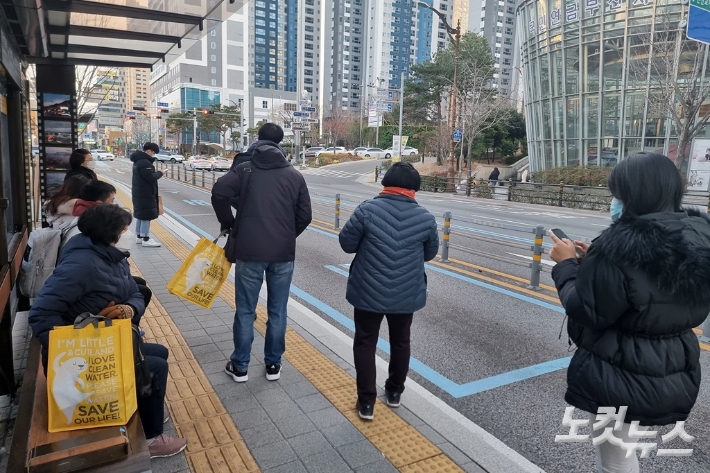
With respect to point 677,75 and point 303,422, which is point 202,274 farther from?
point 677,75

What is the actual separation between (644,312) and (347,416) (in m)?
2.23

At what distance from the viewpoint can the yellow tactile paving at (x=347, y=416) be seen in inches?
119

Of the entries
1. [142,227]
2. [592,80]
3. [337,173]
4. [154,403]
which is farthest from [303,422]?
[337,173]

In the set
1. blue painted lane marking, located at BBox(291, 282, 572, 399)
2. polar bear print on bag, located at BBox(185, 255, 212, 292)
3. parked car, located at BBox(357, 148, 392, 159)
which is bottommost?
blue painted lane marking, located at BBox(291, 282, 572, 399)

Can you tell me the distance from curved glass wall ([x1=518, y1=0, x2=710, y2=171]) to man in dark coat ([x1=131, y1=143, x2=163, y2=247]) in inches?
896

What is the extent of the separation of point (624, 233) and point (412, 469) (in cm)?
186

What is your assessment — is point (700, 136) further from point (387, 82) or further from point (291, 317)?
point (387, 82)

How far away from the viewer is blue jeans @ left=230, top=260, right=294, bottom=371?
400cm

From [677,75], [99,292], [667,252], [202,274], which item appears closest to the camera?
[667,252]

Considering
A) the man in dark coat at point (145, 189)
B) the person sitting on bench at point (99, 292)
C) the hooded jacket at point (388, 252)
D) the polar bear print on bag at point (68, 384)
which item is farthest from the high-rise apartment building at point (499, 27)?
the polar bear print on bag at point (68, 384)

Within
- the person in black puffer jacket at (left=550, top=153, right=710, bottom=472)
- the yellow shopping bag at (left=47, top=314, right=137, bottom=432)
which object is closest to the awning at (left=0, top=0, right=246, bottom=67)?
the yellow shopping bag at (left=47, top=314, right=137, bottom=432)

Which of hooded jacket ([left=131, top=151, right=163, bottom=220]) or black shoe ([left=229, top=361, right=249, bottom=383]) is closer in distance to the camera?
black shoe ([left=229, top=361, right=249, bottom=383])

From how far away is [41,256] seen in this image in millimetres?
4176

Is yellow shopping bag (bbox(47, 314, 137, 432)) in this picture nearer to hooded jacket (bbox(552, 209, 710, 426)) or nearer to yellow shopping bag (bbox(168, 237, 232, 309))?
yellow shopping bag (bbox(168, 237, 232, 309))
